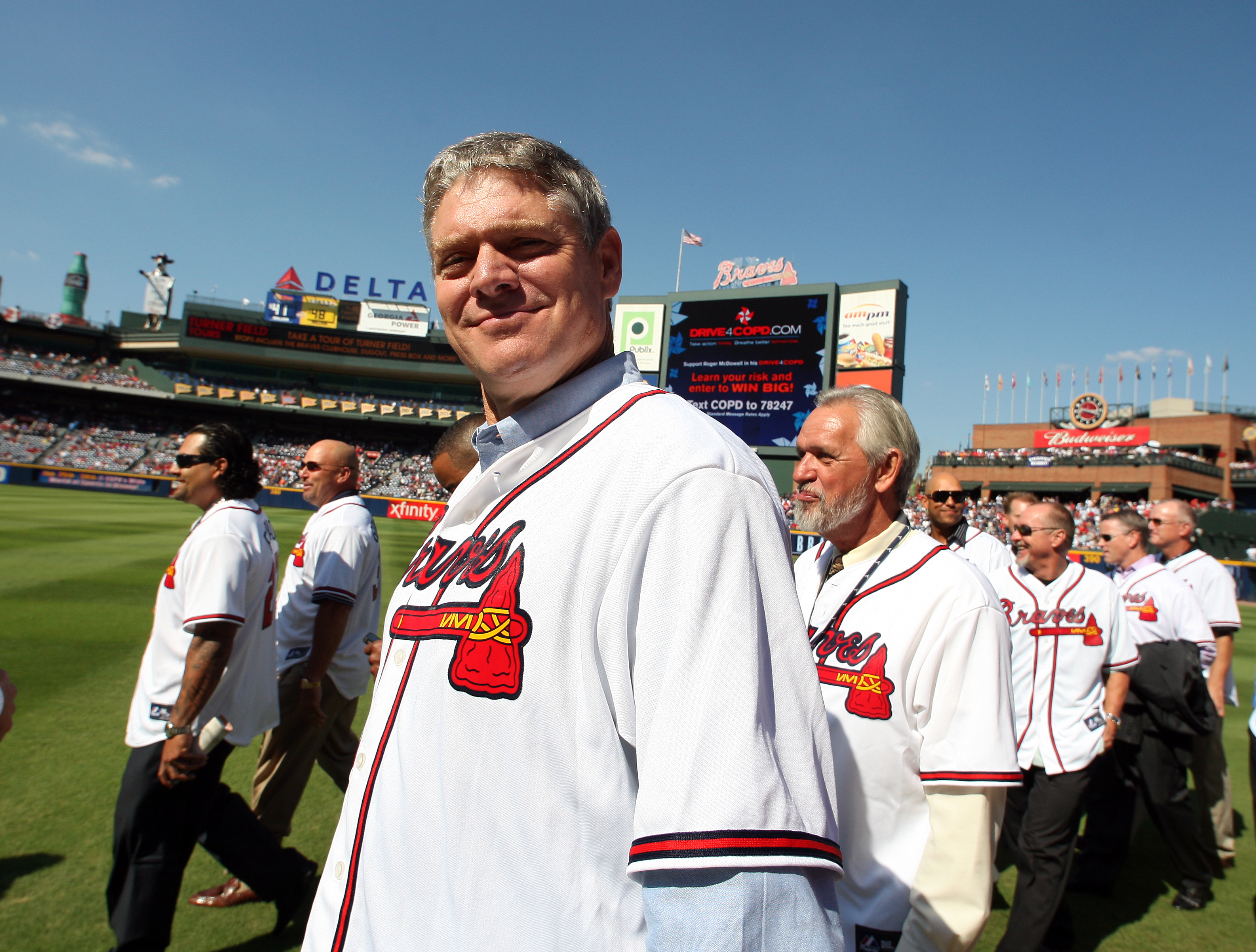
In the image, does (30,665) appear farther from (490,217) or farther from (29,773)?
(490,217)

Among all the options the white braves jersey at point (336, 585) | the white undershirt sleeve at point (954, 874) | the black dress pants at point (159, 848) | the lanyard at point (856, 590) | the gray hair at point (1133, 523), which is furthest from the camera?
the gray hair at point (1133, 523)

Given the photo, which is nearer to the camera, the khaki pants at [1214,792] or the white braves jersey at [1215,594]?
the khaki pants at [1214,792]

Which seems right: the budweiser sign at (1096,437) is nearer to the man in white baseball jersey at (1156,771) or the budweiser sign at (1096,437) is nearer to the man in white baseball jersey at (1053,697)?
the man in white baseball jersey at (1156,771)

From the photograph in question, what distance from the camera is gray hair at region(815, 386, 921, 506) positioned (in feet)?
7.91

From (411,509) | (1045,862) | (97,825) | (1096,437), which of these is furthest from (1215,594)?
(1096,437)

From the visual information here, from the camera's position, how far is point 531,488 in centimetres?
118

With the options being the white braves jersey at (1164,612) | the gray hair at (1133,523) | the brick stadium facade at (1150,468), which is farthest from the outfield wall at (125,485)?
the brick stadium facade at (1150,468)

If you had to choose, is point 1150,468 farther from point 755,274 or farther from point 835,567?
point 835,567

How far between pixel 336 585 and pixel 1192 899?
566 centimetres

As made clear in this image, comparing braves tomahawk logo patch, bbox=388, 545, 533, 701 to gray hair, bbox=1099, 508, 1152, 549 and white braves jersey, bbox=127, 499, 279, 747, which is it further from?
gray hair, bbox=1099, 508, 1152, 549

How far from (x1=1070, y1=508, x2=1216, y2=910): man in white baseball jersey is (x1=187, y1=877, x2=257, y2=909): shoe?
5.08 meters

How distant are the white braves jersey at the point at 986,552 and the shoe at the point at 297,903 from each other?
14.2 ft

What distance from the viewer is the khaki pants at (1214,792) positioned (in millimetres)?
4941

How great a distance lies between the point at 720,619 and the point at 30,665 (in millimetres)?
8706
